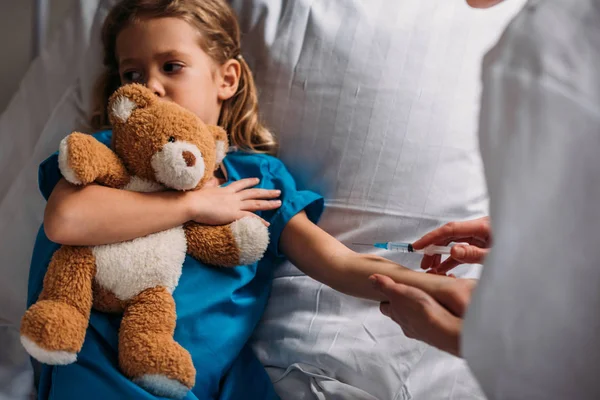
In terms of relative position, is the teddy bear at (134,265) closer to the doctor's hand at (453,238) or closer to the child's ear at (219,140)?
the child's ear at (219,140)

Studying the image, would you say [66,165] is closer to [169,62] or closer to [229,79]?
[169,62]

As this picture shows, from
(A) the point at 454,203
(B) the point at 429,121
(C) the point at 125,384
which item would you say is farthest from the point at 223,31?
(C) the point at 125,384

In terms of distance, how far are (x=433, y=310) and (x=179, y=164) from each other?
1.39 feet

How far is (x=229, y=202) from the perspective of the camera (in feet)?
3.50

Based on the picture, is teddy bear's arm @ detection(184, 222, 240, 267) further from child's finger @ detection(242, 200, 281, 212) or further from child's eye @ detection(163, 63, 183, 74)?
child's eye @ detection(163, 63, 183, 74)

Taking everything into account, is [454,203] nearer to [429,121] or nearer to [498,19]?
[429,121]

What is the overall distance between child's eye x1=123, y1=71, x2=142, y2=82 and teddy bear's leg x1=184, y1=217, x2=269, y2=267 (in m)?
0.31

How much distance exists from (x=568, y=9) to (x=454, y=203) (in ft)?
1.86

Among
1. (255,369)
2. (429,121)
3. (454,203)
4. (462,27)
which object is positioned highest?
(462,27)

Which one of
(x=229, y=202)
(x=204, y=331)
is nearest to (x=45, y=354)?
(x=204, y=331)

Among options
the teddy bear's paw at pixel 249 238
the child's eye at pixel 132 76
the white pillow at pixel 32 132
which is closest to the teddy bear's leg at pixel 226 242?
the teddy bear's paw at pixel 249 238

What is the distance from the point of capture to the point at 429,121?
3.80ft

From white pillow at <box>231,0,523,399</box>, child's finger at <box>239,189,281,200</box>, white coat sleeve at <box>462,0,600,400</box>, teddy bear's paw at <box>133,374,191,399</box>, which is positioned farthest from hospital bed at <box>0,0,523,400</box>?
white coat sleeve at <box>462,0,600,400</box>

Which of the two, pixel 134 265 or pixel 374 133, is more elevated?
pixel 374 133
